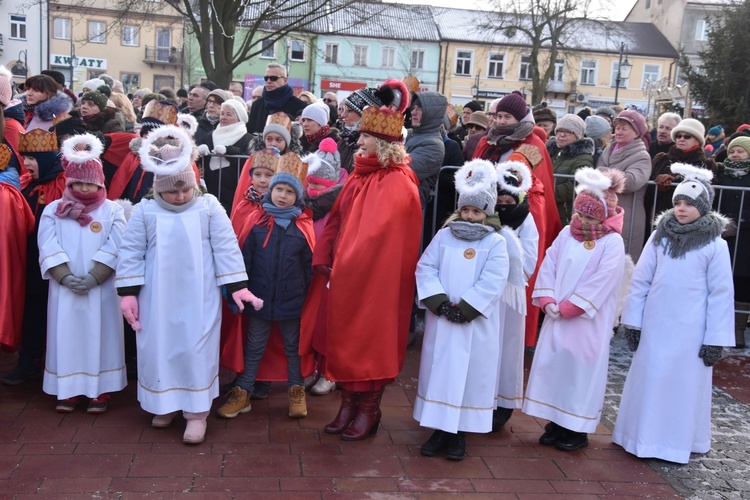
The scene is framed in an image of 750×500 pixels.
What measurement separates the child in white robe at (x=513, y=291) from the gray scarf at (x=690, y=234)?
867mm

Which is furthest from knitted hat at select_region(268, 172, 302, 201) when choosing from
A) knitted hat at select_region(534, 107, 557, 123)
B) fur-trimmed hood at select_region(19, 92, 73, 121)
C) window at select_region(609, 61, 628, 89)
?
window at select_region(609, 61, 628, 89)

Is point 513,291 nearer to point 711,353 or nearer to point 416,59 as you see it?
point 711,353

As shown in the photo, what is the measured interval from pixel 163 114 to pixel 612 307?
395 centimetres

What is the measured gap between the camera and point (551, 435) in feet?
16.4

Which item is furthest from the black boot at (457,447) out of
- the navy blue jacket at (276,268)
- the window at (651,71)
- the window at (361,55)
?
the window at (651,71)

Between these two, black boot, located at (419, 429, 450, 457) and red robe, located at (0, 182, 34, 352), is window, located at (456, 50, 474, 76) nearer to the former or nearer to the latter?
red robe, located at (0, 182, 34, 352)

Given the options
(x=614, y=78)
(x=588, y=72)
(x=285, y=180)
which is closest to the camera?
(x=285, y=180)

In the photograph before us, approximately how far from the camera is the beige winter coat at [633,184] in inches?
291

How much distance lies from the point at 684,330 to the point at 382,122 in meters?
2.30

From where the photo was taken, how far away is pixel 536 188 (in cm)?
595

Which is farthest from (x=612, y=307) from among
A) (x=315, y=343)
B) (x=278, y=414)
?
(x=278, y=414)

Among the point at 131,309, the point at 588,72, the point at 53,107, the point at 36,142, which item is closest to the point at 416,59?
the point at 588,72

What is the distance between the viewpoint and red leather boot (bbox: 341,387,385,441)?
190 inches

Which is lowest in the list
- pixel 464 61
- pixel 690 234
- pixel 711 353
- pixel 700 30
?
pixel 711 353
